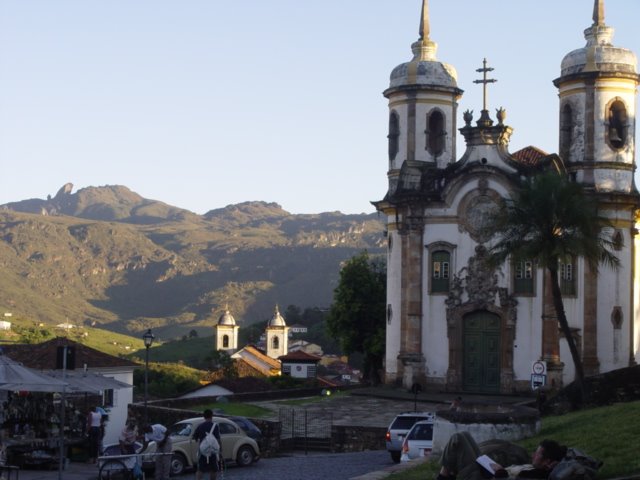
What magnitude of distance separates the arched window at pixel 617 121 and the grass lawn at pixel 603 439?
23.3m

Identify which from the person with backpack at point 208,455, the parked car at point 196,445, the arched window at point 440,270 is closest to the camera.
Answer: the person with backpack at point 208,455

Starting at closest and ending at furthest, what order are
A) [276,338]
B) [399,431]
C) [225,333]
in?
[399,431]
[276,338]
[225,333]

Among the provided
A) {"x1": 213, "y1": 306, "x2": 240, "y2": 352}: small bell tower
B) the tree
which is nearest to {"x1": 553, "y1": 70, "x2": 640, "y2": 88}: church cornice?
the tree

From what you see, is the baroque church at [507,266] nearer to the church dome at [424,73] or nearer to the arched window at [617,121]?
the arched window at [617,121]

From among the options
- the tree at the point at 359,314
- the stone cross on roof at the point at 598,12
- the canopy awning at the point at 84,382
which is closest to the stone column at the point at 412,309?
the tree at the point at 359,314

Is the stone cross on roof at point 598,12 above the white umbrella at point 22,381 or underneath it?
above

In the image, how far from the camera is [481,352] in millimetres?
46906

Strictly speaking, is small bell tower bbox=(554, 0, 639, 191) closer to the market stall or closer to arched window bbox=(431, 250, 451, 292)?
arched window bbox=(431, 250, 451, 292)

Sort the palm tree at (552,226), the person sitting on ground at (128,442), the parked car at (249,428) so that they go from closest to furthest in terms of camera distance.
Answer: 1. the person sitting on ground at (128,442)
2. the parked car at (249,428)
3. the palm tree at (552,226)

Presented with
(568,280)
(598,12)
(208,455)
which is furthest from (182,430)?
(598,12)

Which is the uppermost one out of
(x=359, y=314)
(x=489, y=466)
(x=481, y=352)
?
(x=359, y=314)

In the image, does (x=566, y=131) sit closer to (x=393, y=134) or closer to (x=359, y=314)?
(x=393, y=134)

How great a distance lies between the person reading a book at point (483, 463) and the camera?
52.7 ft

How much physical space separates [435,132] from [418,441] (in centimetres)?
2566
